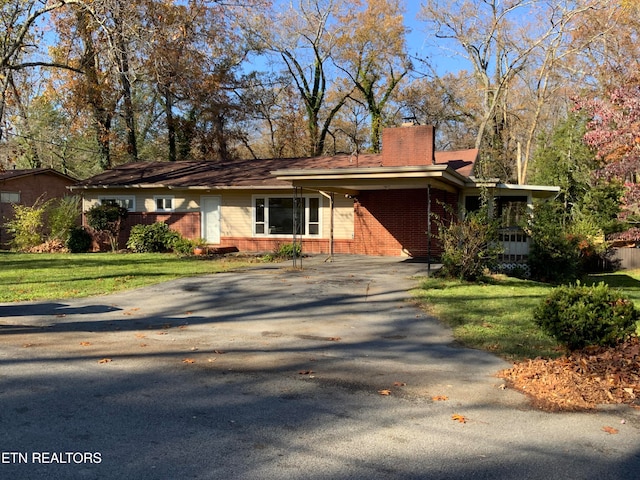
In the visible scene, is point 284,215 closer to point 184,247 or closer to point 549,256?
point 184,247

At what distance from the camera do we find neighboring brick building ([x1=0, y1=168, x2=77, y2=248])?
28828mm

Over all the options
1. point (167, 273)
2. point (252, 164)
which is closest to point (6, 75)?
point (252, 164)

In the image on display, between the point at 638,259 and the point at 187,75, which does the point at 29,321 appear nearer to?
the point at 187,75

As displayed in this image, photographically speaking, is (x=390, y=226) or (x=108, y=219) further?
(x=108, y=219)

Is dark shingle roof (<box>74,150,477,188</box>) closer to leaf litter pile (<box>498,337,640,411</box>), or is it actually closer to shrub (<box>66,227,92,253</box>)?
shrub (<box>66,227,92,253</box>)

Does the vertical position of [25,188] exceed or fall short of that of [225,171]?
it falls short

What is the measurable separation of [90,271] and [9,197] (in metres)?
17.8

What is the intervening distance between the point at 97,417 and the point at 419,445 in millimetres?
2573

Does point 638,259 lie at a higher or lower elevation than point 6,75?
lower

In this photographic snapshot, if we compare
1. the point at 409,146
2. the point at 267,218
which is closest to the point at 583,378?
the point at 409,146

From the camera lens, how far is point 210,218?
22641 millimetres

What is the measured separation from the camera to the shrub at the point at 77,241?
883 inches

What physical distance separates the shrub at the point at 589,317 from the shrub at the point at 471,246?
6.42m

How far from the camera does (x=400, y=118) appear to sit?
37.7 meters
